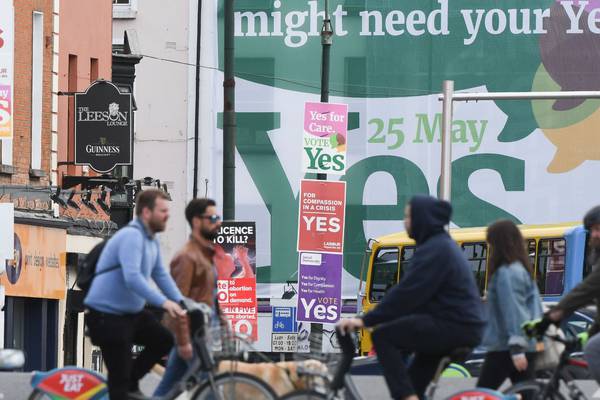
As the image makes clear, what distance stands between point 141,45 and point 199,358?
42.9 meters

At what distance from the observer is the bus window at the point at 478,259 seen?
35188 mm

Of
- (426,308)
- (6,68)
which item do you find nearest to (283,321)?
(6,68)

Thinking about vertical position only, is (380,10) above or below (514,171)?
above

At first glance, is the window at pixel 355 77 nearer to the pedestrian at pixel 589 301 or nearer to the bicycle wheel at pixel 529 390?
the pedestrian at pixel 589 301

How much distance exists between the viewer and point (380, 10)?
169 ft

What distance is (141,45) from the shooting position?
177 ft

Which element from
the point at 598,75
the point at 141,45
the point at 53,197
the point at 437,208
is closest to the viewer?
the point at 437,208

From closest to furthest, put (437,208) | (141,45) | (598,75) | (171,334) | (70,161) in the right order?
(437,208), (171,334), (70,161), (598,75), (141,45)

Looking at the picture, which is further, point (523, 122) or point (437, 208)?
point (523, 122)

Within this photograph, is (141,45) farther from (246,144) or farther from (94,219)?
(94,219)

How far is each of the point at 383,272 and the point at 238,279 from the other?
14.6m

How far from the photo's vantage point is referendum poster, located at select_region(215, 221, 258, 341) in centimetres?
2523

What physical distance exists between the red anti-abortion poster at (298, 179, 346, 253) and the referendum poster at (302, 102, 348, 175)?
3.23 ft

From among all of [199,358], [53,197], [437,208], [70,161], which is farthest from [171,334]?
[70,161]
